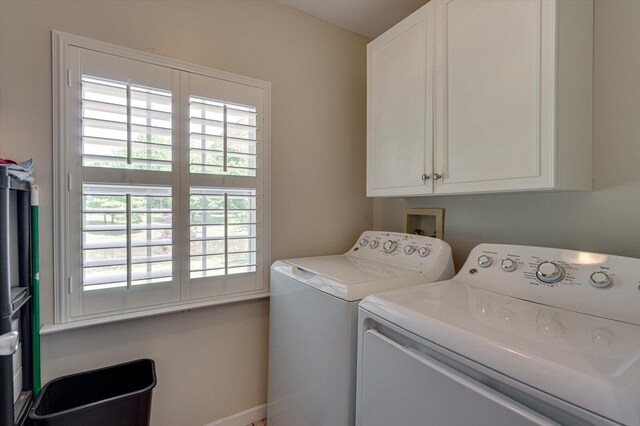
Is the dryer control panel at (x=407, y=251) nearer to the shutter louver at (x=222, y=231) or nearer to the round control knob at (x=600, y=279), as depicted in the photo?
the round control knob at (x=600, y=279)

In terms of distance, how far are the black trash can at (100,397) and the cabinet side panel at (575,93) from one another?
177 centimetres

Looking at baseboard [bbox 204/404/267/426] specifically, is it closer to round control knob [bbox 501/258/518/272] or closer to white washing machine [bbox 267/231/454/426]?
white washing machine [bbox 267/231/454/426]

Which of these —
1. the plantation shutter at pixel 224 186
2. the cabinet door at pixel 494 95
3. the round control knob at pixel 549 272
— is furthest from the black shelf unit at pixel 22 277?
the round control knob at pixel 549 272

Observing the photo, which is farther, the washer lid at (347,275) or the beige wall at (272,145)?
the beige wall at (272,145)

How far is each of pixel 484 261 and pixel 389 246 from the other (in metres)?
0.51

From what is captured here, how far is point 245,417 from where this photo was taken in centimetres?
171

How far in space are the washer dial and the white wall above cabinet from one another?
0.28 m

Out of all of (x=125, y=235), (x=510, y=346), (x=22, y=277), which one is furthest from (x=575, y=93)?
(x=22, y=277)

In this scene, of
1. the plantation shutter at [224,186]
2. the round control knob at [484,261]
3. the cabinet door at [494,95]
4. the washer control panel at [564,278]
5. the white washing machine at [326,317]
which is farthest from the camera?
the plantation shutter at [224,186]

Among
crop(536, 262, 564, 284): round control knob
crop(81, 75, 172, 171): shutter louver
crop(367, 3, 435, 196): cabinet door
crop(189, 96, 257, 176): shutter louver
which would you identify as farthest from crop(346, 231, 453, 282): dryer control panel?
crop(81, 75, 172, 171): shutter louver

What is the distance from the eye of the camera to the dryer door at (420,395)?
0.64 metres

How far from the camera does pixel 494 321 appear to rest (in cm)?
82

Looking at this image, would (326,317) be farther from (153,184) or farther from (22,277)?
(22,277)

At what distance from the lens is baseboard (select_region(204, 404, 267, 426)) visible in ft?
5.44
